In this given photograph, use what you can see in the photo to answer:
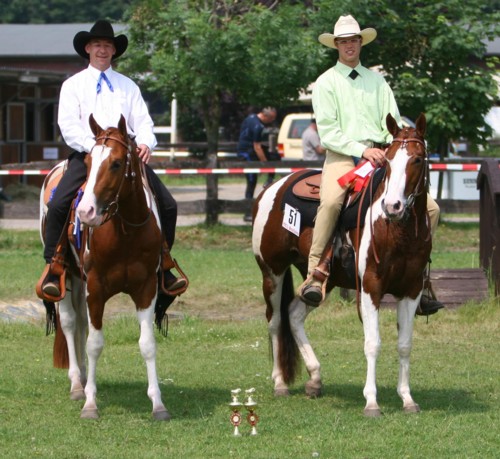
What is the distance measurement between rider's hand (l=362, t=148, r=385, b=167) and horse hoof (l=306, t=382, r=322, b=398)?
2013 millimetres

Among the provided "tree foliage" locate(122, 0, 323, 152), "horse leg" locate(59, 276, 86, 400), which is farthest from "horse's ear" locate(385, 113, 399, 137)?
"tree foliage" locate(122, 0, 323, 152)

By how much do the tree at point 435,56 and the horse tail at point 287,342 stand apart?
12.7 m

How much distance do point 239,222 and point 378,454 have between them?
1679 centimetres

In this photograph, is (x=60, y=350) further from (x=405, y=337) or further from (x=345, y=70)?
(x=345, y=70)

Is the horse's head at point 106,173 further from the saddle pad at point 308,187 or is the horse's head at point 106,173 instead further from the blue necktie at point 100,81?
the saddle pad at point 308,187

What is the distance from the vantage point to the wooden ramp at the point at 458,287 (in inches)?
533

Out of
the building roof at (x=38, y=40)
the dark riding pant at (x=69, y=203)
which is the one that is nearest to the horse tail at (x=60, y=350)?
the dark riding pant at (x=69, y=203)

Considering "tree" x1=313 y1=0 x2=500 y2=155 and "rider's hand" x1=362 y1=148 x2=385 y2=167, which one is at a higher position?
"tree" x1=313 y1=0 x2=500 y2=155

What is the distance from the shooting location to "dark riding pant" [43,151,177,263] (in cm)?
926

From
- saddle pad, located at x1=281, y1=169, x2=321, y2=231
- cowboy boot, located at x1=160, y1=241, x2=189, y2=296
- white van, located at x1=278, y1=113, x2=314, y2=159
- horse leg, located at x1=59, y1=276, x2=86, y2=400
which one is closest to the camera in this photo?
cowboy boot, located at x1=160, y1=241, x2=189, y2=296

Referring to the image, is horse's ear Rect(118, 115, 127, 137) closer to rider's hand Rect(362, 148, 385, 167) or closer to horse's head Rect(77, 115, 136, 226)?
horse's head Rect(77, 115, 136, 226)

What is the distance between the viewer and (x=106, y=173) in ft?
27.1

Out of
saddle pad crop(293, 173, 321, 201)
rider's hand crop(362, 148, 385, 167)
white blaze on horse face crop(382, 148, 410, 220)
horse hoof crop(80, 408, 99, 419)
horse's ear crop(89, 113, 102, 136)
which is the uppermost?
horse's ear crop(89, 113, 102, 136)

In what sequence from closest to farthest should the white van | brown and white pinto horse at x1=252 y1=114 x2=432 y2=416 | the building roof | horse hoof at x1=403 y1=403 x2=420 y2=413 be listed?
brown and white pinto horse at x1=252 y1=114 x2=432 y2=416
horse hoof at x1=403 y1=403 x2=420 y2=413
the white van
the building roof
